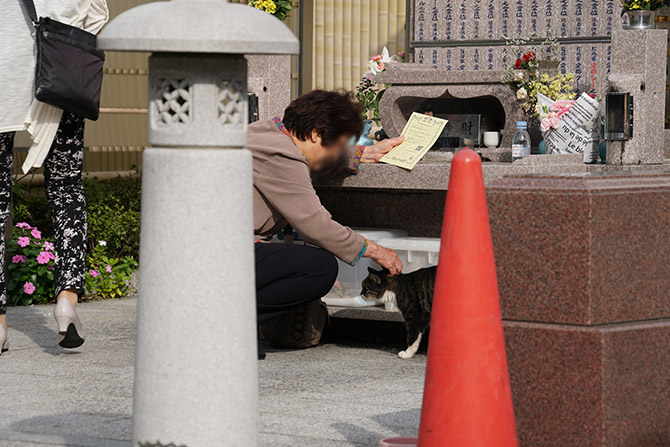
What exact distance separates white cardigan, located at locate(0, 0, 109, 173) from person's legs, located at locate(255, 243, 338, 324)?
1.14 metres

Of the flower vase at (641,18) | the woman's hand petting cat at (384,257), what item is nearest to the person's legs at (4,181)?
the woman's hand petting cat at (384,257)

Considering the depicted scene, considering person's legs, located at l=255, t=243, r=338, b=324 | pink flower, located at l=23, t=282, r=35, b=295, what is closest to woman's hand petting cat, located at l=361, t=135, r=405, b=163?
person's legs, located at l=255, t=243, r=338, b=324

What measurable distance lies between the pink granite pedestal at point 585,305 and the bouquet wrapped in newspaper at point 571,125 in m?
2.32

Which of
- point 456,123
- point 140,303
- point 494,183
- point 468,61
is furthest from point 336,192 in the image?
point 140,303

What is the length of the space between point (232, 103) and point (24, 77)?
2753 mm

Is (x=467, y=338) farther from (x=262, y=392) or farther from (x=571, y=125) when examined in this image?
(x=571, y=125)

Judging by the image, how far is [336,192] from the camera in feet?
21.6

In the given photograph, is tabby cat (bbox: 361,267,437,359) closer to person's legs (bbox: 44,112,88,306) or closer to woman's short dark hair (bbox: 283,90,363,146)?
woman's short dark hair (bbox: 283,90,363,146)

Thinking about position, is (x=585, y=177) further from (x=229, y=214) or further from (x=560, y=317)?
(x=229, y=214)

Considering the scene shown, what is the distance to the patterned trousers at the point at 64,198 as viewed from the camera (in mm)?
5492

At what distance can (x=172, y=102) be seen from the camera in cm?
297

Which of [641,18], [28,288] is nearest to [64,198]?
[28,288]

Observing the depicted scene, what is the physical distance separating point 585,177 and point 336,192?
2867mm

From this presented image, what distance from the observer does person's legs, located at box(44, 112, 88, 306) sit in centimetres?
550
